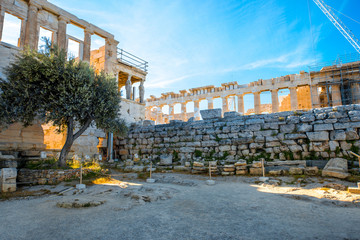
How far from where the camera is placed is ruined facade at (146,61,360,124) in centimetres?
2397

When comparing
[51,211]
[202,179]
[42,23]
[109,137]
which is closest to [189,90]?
[109,137]

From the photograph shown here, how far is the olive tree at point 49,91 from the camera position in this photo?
384 inches

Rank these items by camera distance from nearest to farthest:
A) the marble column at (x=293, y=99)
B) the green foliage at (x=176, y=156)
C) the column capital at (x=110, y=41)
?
the green foliage at (x=176, y=156), the column capital at (x=110, y=41), the marble column at (x=293, y=99)

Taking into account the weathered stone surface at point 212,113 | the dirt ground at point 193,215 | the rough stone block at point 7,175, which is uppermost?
the weathered stone surface at point 212,113

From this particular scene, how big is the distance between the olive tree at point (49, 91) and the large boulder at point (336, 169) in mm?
10991

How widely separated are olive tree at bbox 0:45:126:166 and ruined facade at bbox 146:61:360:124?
21145 millimetres

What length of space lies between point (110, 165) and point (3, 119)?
6.74 metres

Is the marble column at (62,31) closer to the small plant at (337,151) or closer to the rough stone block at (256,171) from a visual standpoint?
the rough stone block at (256,171)

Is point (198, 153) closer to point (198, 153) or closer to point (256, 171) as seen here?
point (198, 153)

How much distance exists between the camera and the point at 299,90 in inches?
1118

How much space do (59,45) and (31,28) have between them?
6.53 ft

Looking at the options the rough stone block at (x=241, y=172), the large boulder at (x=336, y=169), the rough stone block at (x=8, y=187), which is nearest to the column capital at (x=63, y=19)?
the rough stone block at (x=8, y=187)

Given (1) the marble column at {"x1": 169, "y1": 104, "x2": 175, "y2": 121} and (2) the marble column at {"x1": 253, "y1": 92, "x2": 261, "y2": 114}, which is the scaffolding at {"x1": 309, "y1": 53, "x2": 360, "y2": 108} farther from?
(1) the marble column at {"x1": 169, "y1": 104, "x2": 175, "y2": 121}

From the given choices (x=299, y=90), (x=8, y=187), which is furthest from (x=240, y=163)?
→ (x=299, y=90)
